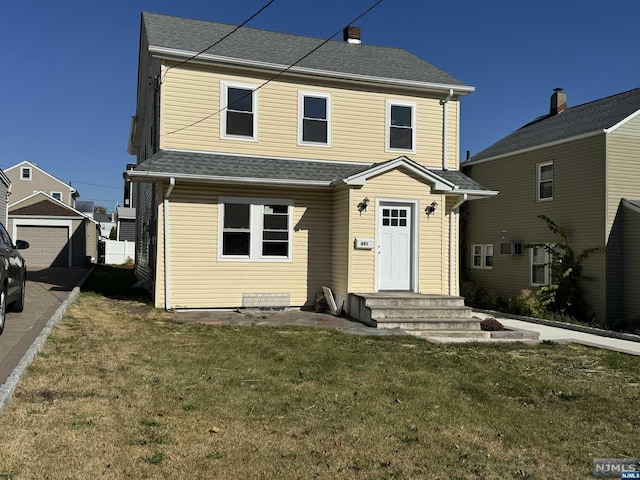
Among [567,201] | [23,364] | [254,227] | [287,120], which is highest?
[287,120]

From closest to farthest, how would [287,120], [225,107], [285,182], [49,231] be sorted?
1. [285,182]
2. [225,107]
3. [287,120]
4. [49,231]

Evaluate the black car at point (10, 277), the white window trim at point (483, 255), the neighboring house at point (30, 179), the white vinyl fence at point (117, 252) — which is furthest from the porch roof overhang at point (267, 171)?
the neighboring house at point (30, 179)

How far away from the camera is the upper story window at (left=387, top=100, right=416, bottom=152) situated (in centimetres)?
1502

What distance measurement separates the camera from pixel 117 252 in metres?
36.9

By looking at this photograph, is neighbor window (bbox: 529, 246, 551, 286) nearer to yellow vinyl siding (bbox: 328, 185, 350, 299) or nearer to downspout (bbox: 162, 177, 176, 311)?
yellow vinyl siding (bbox: 328, 185, 350, 299)

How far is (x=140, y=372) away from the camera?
6762 millimetres

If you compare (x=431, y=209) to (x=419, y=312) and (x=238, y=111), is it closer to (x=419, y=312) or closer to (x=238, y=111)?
(x=419, y=312)

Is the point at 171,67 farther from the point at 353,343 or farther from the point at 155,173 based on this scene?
the point at 353,343

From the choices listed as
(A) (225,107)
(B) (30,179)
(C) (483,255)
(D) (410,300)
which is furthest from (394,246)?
(B) (30,179)

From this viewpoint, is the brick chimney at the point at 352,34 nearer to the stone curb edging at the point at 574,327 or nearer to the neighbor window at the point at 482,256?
the neighbor window at the point at 482,256

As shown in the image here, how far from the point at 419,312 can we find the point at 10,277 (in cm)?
797

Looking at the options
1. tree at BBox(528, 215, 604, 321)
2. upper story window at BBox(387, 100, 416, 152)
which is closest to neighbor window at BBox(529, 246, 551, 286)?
tree at BBox(528, 215, 604, 321)

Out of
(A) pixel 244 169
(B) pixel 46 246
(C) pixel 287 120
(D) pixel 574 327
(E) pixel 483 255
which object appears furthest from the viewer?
A: (B) pixel 46 246

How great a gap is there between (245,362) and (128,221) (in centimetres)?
3565
